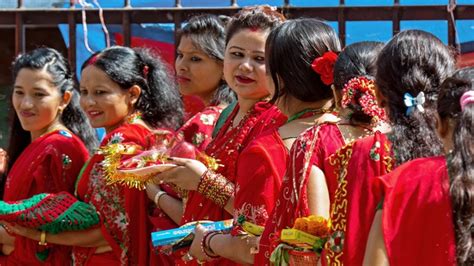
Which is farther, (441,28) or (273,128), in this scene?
(441,28)

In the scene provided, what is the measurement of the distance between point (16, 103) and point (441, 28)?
1914 mm

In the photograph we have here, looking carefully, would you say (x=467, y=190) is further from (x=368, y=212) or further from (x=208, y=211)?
(x=208, y=211)

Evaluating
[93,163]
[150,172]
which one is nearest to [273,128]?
[150,172]

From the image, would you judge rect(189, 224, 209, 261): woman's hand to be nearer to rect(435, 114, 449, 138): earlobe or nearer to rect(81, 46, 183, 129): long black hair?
rect(435, 114, 449, 138): earlobe

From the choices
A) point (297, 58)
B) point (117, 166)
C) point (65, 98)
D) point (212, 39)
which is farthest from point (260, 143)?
point (65, 98)

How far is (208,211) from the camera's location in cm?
346

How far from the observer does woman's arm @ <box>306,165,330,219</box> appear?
271cm

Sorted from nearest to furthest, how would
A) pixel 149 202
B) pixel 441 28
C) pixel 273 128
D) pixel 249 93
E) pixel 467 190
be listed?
pixel 467 190 → pixel 273 128 → pixel 249 93 → pixel 149 202 → pixel 441 28

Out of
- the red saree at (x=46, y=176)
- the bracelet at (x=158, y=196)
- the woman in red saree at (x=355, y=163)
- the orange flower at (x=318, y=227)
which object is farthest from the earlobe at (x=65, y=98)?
the orange flower at (x=318, y=227)

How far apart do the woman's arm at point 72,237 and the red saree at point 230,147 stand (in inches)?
32.5

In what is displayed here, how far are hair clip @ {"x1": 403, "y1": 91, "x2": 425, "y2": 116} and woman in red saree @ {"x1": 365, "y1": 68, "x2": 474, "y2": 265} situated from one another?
0.43ft

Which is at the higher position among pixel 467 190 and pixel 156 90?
pixel 467 190

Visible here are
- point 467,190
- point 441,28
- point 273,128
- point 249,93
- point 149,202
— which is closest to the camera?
point 467,190

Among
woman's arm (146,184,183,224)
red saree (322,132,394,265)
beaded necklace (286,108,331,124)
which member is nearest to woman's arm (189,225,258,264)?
beaded necklace (286,108,331,124)
